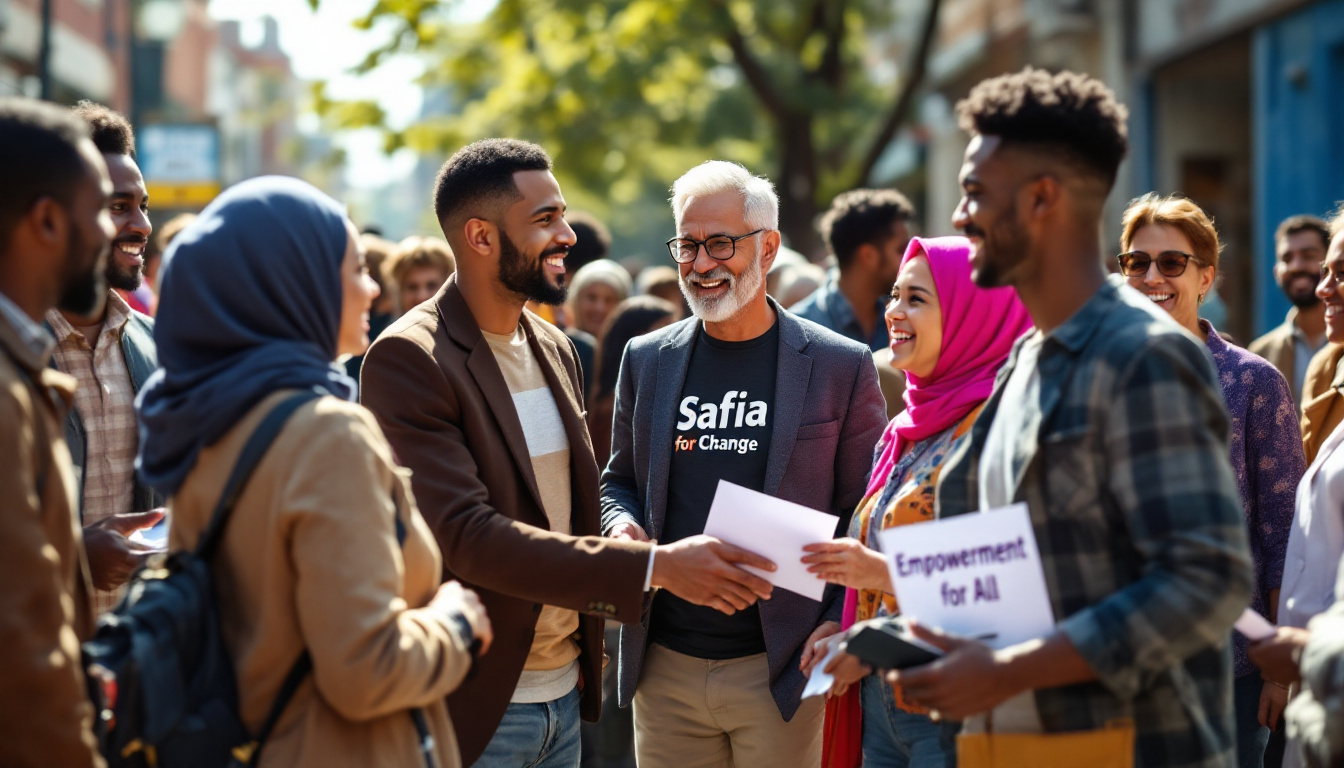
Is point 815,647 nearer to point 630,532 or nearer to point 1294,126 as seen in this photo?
point 630,532

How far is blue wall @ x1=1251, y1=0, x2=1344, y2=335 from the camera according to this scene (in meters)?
12.3

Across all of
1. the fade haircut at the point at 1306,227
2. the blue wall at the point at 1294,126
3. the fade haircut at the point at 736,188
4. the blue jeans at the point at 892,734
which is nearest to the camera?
the blue jeans at the point at 892,734

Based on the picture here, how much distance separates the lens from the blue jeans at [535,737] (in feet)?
12.4

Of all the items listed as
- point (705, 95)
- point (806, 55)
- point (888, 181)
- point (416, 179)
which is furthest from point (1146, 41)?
point (416, 179)

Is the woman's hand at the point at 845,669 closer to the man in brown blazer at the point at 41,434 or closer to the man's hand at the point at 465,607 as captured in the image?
the man's hand at the point at 465,607

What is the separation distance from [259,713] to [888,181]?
27.7 m

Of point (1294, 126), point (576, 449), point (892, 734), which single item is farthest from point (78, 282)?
point (1294, 126)

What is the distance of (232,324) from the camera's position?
2.61m

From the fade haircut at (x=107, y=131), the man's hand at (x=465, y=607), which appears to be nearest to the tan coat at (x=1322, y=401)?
the man's hand at (x=465, y=607)

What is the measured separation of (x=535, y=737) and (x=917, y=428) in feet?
4.68

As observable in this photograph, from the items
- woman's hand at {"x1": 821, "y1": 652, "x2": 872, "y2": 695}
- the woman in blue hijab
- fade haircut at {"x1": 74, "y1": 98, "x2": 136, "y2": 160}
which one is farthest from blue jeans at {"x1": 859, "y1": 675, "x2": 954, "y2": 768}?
fade haircut at {"x1": 74, "y1": 98, "x2": 136, "y2": 160}

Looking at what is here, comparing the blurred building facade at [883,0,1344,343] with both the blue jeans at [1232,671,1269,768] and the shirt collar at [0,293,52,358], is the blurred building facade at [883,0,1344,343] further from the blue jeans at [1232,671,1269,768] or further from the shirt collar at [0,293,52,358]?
the shirt collar at [0,293,52,358]

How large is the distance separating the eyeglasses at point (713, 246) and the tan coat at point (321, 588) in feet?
6.15

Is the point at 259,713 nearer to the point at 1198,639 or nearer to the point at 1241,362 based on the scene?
the point at 1198,639
